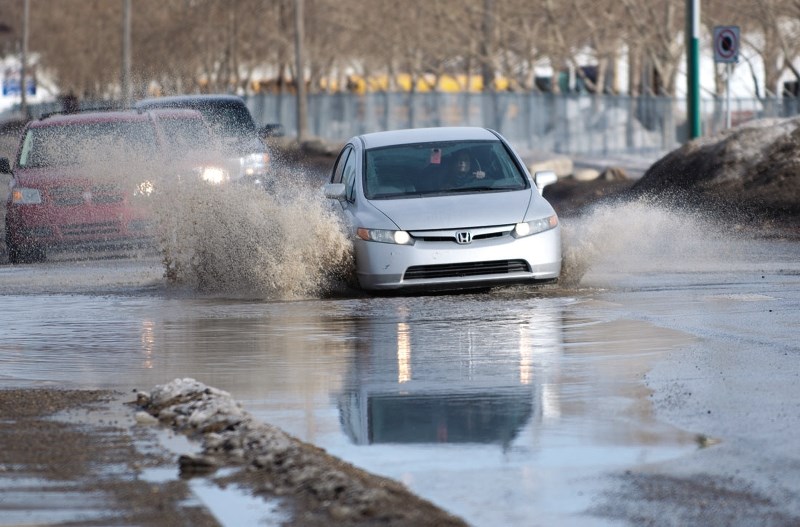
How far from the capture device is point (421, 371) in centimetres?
1041

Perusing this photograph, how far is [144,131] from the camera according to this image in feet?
74.4

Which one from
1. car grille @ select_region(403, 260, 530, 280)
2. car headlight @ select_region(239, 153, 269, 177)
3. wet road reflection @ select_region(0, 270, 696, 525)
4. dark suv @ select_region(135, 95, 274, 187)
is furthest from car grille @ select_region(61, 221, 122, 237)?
car grille @ select_region(403, 260, 530, 280)

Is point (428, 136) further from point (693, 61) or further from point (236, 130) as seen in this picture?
point (693, 61)

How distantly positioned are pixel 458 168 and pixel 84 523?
390 inches

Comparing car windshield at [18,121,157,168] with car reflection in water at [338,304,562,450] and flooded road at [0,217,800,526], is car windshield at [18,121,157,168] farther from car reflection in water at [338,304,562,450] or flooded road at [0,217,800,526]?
car reflection in water at [338,304,562,450]

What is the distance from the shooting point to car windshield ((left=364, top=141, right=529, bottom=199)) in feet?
51.6

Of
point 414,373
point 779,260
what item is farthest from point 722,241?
point 414,373

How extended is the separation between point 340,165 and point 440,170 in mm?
1812

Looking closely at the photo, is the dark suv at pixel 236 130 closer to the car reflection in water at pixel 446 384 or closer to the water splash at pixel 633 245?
the water splash at pixel 633 245

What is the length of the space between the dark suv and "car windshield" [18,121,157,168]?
1.45 m

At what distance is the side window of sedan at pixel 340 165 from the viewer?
56.4 feet

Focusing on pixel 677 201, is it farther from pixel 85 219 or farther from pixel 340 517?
pixel 340 517

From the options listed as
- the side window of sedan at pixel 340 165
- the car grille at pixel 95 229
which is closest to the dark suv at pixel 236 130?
the car grille at pixel 95 229

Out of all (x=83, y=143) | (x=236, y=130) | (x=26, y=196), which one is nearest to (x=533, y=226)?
(x=26, y=196)
